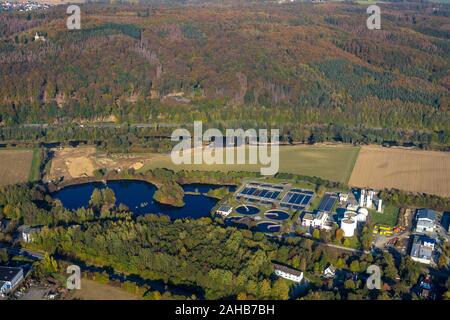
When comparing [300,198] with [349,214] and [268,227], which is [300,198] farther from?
[268,227]

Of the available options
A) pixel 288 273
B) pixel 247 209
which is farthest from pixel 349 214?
pixel 288 273

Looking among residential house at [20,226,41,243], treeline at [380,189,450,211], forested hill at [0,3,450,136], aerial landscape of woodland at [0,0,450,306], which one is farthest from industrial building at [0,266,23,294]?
forested hill at [0,3,450,136]

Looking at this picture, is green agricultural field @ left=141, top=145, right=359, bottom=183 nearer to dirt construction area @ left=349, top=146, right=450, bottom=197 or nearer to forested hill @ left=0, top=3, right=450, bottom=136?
dirt construction area @ left=349, top=146, right=450, bottom=197

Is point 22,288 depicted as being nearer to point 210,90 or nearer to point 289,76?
point 210,90

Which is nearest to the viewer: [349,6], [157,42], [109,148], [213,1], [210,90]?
[109,148]

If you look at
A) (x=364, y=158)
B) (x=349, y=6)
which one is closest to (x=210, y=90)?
(x=364, y=158)

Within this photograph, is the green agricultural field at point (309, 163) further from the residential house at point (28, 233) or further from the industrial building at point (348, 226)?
the residential house at point (28, 233)
